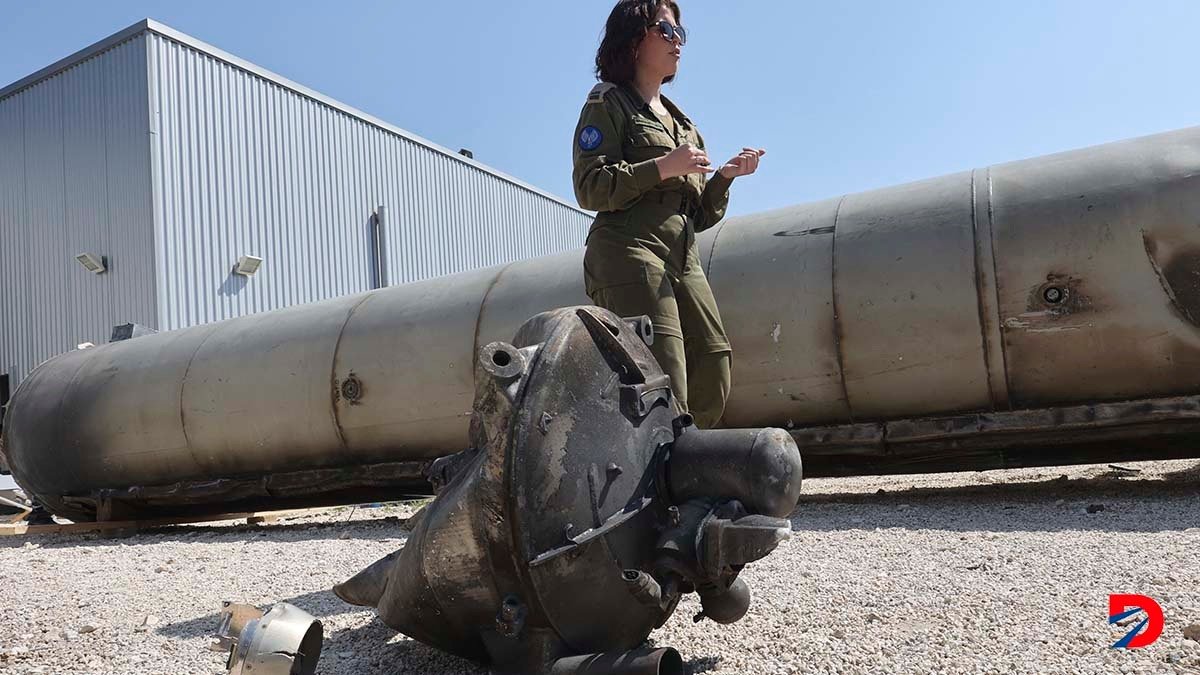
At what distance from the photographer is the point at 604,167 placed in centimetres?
239

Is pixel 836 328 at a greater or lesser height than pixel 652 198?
lesser

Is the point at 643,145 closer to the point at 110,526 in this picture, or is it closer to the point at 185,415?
the point at 185,415

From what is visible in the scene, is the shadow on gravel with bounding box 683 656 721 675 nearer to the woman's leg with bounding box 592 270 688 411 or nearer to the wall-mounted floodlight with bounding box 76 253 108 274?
the woman's leg with bounding box 592 270 688 411

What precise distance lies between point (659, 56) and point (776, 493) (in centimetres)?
131

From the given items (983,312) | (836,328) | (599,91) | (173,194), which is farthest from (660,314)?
(173,194)

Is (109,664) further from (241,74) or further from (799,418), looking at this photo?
(241,74)

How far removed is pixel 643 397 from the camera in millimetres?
1858

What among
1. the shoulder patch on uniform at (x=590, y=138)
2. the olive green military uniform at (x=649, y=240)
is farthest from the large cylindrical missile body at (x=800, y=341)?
the shoulder patch on uniform at (x=590, y=138)

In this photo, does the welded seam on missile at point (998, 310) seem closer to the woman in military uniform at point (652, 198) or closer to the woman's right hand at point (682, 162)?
the woman in military uniform at point (652, 198)

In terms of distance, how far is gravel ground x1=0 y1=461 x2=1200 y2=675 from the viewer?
6.40 ft

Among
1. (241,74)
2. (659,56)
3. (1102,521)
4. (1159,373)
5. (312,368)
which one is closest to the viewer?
(659,56)

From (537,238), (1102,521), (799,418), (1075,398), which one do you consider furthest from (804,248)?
(537,238)

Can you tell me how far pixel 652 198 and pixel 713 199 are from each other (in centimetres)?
26

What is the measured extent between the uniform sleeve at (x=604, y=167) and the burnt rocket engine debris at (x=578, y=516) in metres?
0.57
